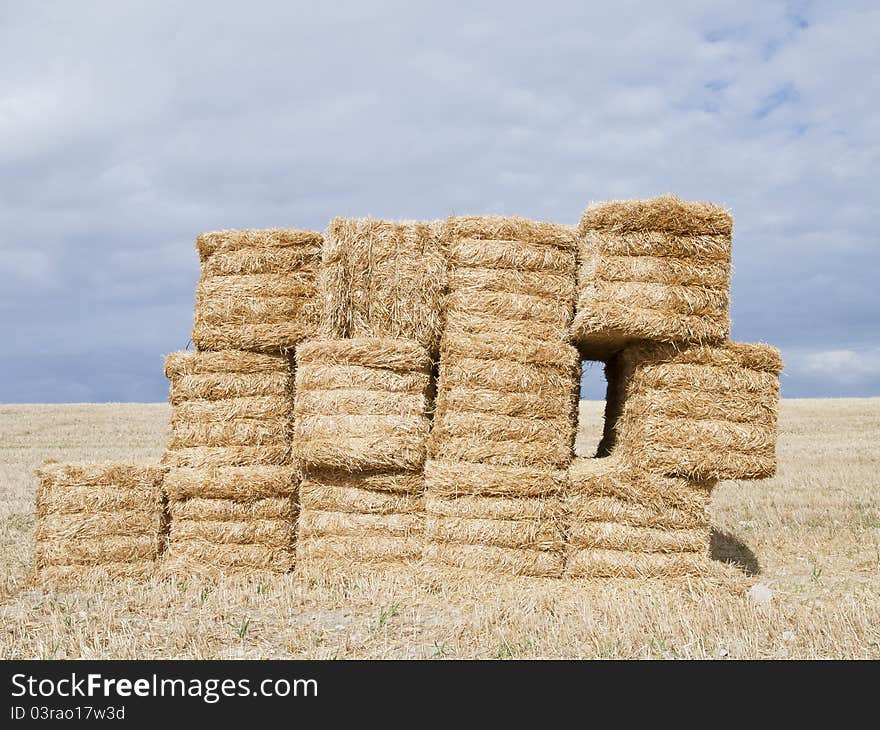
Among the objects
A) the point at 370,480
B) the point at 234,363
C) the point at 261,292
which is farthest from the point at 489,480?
the point at 261,292

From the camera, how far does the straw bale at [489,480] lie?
878cm

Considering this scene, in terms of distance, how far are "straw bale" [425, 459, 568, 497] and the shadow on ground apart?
127 inches

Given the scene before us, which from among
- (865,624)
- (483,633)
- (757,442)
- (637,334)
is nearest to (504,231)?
(637,334)

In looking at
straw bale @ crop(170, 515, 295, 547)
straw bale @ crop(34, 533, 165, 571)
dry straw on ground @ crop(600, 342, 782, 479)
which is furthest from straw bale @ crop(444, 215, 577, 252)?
straw bale @ crop(34, 533, 165, 571)

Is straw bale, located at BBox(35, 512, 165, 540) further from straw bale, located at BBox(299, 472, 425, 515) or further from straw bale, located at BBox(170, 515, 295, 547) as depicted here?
straw bale, located at BBox(299, 472, 425, 515)

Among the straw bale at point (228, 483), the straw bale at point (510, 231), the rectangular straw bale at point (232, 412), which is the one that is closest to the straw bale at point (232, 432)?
the rectangular straw bale at point (232, 412)

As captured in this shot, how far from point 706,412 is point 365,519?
378 centimetres

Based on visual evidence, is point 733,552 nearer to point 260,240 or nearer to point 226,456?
point 226,456

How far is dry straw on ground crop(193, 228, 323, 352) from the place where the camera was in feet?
31.8

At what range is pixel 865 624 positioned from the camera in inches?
270

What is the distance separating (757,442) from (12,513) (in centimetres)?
1138

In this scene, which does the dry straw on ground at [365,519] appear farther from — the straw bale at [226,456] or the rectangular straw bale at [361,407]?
the straw bale at [226,456]

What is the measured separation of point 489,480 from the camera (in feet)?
28.8

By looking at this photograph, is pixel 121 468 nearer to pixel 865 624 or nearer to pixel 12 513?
pixel 12 513
